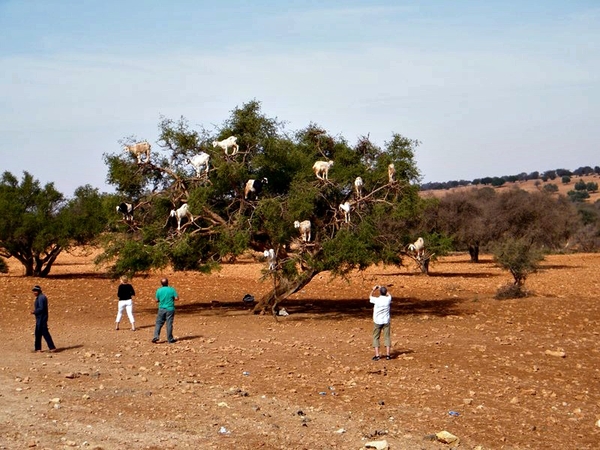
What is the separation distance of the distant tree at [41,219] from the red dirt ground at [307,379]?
1150 centimetres

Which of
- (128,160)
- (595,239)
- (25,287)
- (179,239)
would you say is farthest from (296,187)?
(595,239)

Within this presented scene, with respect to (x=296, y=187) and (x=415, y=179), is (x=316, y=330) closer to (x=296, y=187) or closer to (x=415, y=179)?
(x=296, y=187)

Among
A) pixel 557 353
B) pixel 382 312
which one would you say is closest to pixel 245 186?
pixel 382 312

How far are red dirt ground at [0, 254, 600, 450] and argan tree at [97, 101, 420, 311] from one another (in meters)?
1.87

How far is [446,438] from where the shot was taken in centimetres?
1090

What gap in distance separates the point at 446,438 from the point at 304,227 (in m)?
12.2

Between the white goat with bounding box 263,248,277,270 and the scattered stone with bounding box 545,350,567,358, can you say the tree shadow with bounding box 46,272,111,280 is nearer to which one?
the white goat with bounding box 263,248,277,270

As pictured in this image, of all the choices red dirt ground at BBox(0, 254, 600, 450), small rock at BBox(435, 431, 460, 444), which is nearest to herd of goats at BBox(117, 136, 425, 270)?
red dirt ground at BBox(0, 254, 600, 450)

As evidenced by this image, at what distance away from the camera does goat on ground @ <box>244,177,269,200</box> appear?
2291 cm

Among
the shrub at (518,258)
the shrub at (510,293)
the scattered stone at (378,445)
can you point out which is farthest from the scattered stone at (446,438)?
the shrub at (518,258)

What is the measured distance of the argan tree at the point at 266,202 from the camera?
75.2 feet

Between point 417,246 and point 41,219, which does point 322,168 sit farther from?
point 41,219

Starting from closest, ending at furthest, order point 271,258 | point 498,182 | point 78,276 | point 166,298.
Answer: point 166,298 → point 271,258 → point 78,276 → point 498,182

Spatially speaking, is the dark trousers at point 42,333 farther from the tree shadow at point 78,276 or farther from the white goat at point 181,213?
the tree shadow at point 78,276
